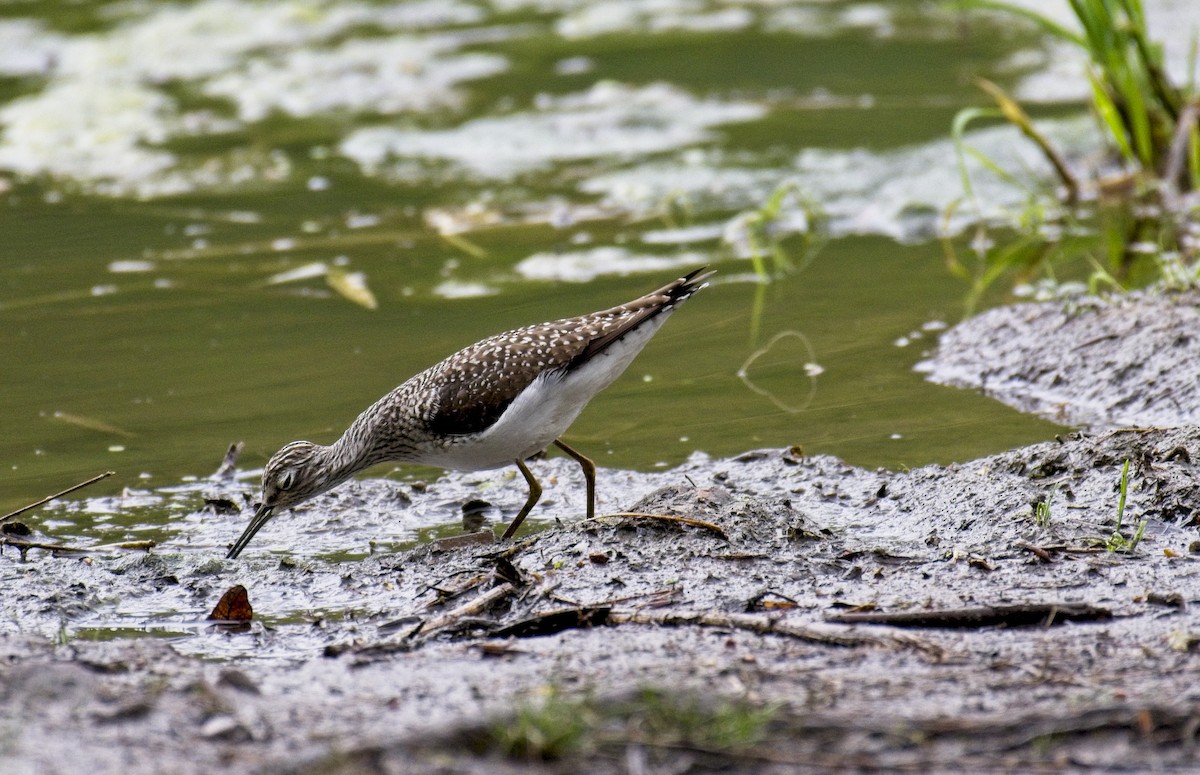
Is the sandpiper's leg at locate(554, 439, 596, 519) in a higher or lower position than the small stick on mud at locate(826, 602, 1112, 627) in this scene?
higher

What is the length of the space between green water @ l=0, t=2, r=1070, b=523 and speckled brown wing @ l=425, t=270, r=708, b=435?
92 centimetres

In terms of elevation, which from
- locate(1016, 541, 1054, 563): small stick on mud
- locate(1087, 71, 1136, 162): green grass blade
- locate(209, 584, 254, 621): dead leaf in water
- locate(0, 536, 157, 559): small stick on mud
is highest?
locate(1087, 71, 1136, 162): green grass blade

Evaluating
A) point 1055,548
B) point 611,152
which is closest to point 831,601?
point 1055,548

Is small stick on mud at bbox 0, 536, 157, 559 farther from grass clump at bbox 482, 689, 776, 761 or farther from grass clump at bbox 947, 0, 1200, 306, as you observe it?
grass clump at bbox 947, 0, 1200, 306

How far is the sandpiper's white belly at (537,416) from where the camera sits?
5.70 meters

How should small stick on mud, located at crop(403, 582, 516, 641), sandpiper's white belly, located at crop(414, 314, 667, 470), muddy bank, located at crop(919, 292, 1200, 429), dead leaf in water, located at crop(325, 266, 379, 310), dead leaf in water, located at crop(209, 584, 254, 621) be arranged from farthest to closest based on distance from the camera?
dead leaf in water, located at crop(325, 266, 379, 310) < muddy bank, located at crop(919, 292, 1200, 429) < sandpiper's white belly, located at crop(414, 314, 667, 470) < dead leaf in water, located at crop(209, 584, 254, 621) < small stick on mud, located at crop(403, 582, 516, 641)

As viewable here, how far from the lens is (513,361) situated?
230 inches

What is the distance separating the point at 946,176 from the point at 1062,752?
8.19 meters

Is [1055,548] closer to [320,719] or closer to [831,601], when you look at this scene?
[831,601]

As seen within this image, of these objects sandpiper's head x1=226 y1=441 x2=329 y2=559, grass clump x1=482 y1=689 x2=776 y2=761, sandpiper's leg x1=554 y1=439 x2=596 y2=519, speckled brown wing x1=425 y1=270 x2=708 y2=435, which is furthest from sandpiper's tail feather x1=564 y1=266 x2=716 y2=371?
grass clump x1=482 y1=689 x2=776 y2=761

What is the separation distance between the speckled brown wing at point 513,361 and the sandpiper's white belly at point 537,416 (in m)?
0.04

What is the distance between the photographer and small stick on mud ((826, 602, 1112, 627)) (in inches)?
163

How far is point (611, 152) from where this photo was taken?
12.2m

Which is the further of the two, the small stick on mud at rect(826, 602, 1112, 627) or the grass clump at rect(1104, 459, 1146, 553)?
the grass clump at rect(1104, 459, 1146, 553)
